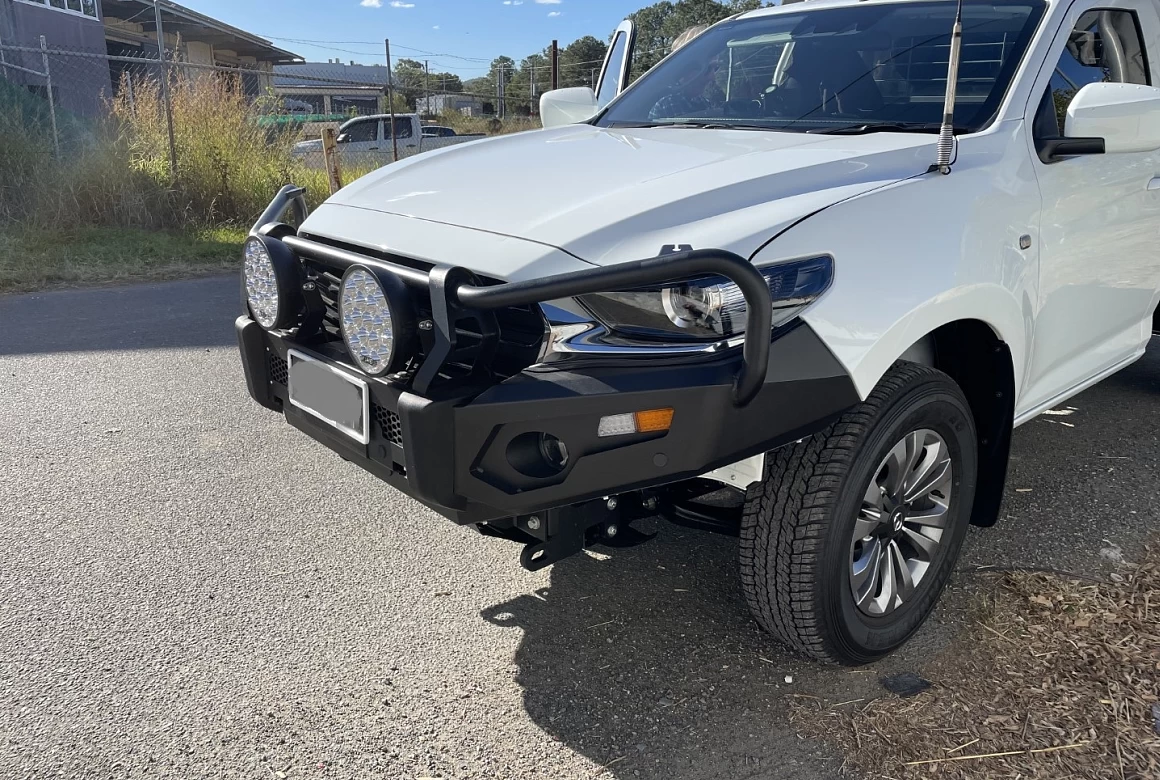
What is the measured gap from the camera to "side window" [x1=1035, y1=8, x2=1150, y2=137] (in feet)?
9.71

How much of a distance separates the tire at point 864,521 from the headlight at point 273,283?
137cm

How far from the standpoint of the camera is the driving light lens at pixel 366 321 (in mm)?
2117

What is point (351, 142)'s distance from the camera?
622 inches

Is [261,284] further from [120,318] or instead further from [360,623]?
[120,318]

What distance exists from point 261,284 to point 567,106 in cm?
220

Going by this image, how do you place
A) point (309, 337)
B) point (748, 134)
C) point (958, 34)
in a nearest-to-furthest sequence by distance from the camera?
point (958, 34) → point (309, 337) → point (748, 134)

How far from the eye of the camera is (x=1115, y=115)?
8.80 feet

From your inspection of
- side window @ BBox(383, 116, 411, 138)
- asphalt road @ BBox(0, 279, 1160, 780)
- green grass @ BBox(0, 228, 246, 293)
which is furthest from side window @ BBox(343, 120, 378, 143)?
asphalt road @ BBox(0, 279, 1160, 780)

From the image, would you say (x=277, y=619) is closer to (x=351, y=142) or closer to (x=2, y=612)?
(x=2, y=612)

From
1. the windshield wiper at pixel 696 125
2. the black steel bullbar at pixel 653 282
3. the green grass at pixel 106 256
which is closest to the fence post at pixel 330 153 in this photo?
the green grass at pixel 106 256

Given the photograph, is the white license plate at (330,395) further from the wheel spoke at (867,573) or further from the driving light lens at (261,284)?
the wheel spoke at (867,573)

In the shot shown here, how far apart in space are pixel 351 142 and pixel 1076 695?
15.3 meters

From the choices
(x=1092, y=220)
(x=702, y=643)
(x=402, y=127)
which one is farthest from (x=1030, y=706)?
(x=402, y=127)

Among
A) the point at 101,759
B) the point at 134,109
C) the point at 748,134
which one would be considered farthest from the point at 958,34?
the point at 134,109
